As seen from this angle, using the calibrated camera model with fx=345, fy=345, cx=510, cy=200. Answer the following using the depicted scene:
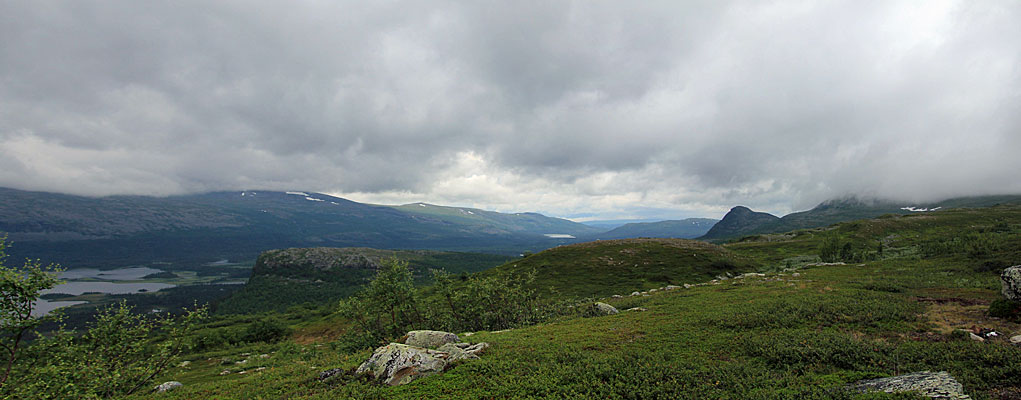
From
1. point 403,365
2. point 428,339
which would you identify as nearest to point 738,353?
point 403,365

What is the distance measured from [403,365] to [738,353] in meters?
18.5

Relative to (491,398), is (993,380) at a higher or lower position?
higher

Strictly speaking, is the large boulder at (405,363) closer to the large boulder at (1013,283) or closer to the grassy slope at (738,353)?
the grassy slope at (738,353)

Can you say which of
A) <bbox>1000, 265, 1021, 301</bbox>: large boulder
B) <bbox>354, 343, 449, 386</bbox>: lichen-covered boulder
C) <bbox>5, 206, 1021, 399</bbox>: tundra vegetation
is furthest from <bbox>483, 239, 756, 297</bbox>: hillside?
<bbox>354, 343, 449, 386</bbox>: lichen-covered boulder

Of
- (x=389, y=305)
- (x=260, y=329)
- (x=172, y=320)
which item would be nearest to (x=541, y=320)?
(x=389, y=305)

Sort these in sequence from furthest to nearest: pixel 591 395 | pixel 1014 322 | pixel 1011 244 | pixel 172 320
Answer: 1. pixel 1011 244
2. pixel 172 320
3. pixel 1014 322
4. pixel 591 395

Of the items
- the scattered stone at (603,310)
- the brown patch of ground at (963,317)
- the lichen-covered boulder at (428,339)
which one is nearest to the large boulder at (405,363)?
the lichen-covered boulder at (428,339)

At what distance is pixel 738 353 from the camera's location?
19125mm

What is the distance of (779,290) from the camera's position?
35.4 meters

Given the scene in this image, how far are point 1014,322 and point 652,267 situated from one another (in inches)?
2336

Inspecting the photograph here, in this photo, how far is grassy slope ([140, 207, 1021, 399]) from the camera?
1513cm

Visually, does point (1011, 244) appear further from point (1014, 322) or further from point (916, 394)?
point (916, 394)

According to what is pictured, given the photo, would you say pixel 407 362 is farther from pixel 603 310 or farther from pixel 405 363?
pixel 603 310

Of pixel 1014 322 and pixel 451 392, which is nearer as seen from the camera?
pixel 451 392
